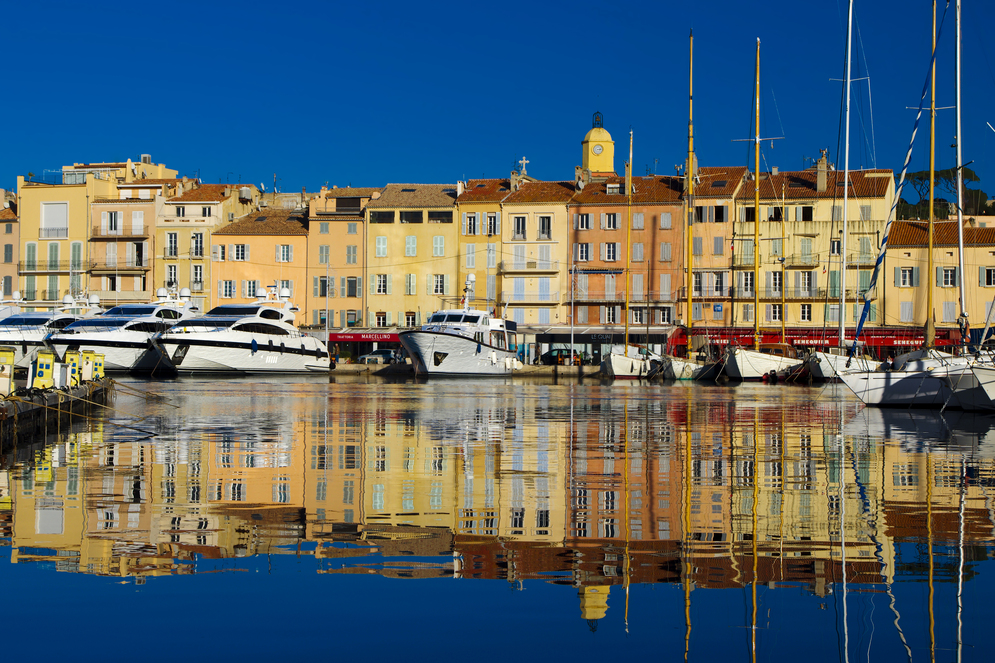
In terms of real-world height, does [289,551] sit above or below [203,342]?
below

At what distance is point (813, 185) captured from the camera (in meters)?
77.1

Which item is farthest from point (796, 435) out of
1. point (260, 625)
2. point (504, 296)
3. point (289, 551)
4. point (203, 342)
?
point (504, 296)

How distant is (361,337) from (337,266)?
6.99m

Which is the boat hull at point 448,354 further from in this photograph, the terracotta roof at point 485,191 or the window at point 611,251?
the terracotta roof at point 485,191

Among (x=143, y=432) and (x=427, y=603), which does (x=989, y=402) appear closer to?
(x=143, y=432)

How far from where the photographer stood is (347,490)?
13.2 metres

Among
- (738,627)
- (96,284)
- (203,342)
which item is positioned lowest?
(738,627)

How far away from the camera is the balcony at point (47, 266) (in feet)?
270

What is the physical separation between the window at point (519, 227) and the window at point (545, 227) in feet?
4.34

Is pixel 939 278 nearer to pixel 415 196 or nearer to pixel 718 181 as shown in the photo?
pixel 718 181

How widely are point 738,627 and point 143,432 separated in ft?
54.5

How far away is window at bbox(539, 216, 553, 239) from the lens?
79375 mm

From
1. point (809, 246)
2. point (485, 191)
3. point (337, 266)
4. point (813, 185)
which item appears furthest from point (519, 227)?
point (813, 185)

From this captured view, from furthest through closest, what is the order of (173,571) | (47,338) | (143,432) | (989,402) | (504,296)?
(504,296) → (47,338) → (989,402) → (143,432) → (173,571)
